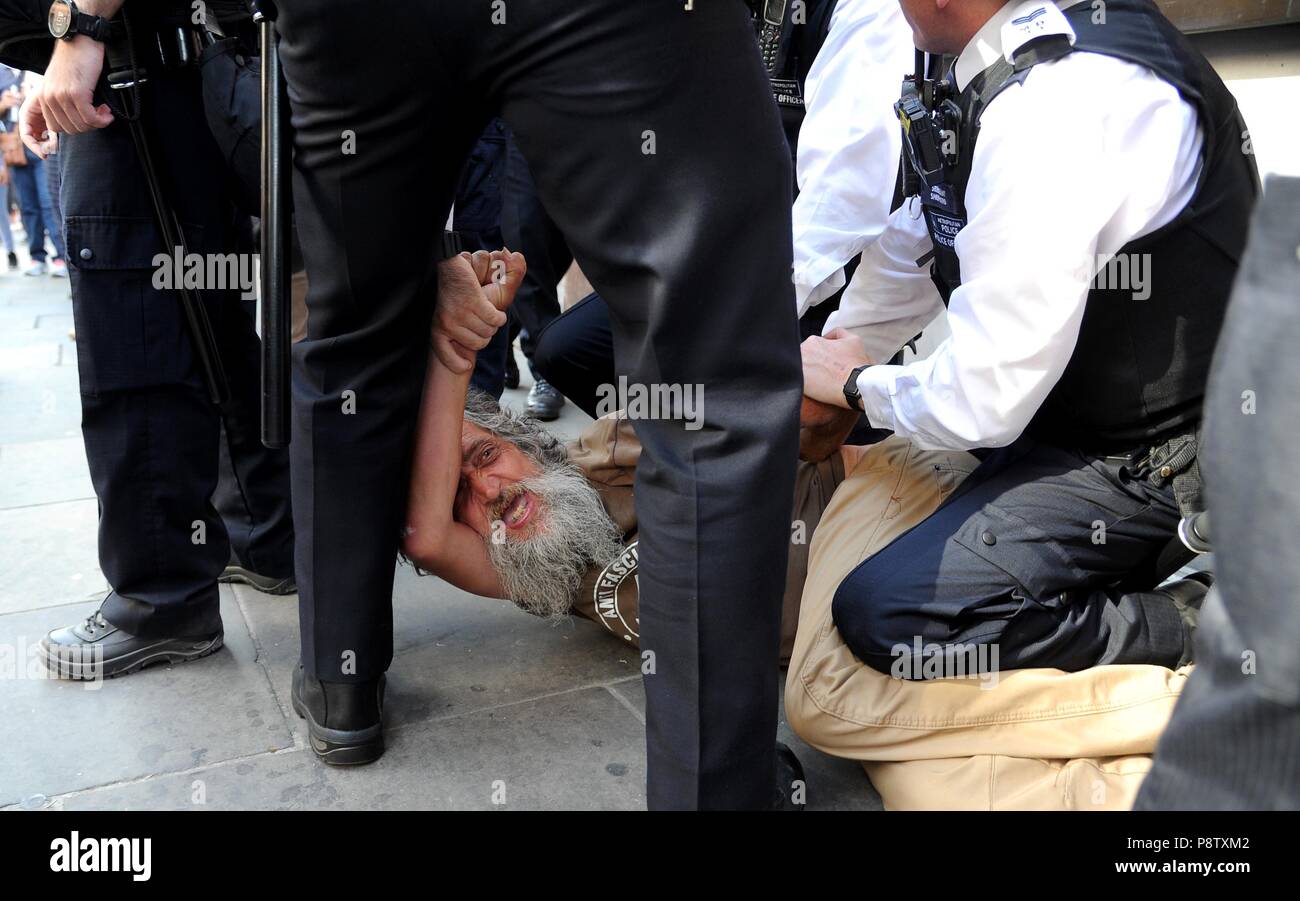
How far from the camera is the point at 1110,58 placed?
1803mm

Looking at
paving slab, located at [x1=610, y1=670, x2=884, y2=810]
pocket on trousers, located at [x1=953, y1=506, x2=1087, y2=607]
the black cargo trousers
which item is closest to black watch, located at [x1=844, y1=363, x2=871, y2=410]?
pocket on trousers, located at [x1=953, y1=506, x2=1087, y2=607]

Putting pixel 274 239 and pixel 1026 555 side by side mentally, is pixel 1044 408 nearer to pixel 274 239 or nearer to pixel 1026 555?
pixel 1026 555

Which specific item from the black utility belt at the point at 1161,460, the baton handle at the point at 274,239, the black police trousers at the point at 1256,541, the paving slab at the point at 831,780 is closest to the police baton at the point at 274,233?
the baton handle at the point at 274,239

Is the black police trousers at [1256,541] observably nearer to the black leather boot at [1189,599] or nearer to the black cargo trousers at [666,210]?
the black cargo trousers at [666,210]

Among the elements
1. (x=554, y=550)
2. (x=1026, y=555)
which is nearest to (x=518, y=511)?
(x=554, y=550)

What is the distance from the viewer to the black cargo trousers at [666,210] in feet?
4.42

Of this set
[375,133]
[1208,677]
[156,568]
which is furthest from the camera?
[156,568]

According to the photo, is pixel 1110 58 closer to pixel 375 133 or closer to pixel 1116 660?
pixel 1116 660

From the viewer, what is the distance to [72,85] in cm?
201

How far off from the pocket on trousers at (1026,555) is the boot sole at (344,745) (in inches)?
42.5

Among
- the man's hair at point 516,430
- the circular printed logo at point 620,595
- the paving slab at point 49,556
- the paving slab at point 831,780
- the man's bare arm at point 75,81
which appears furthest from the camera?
the paving slab at point 49,556

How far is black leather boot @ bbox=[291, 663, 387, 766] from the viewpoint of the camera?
1927 mm
